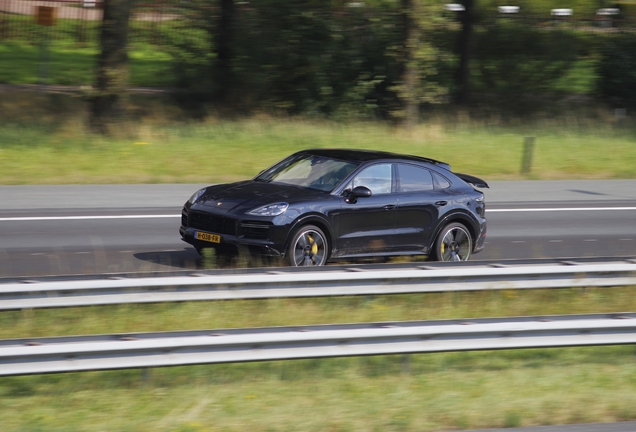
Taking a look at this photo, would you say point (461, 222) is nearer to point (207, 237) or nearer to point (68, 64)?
point (207, 237)

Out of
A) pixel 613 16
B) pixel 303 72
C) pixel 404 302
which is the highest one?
pixel 613 16

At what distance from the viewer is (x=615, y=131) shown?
94.4 feet

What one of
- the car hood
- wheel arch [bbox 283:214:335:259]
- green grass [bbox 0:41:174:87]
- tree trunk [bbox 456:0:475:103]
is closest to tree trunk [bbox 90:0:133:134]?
green grass [bbox 0:41:174:87]

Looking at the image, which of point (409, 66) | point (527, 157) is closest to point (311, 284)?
point (527, 157)

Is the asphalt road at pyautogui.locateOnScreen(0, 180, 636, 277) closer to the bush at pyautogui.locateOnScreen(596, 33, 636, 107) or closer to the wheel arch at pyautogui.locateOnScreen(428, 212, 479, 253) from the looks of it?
the wheel arch at pyautogui.locateOnScreen(428, 212, 479, 253)

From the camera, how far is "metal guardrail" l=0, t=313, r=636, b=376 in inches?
242

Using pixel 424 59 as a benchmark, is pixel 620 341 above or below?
below

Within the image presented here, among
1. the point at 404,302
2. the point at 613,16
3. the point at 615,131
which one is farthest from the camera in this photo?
the point at 613,16

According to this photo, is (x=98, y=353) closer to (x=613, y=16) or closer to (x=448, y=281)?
(x=448, y=281)

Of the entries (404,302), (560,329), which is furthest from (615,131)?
(560,329)

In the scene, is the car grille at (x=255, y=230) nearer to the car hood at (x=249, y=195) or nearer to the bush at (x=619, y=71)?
the car hood at (x=249, y=195)

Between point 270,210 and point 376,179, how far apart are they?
1671 mm

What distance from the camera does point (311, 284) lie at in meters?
7.87

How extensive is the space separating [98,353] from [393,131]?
21.3 meters
